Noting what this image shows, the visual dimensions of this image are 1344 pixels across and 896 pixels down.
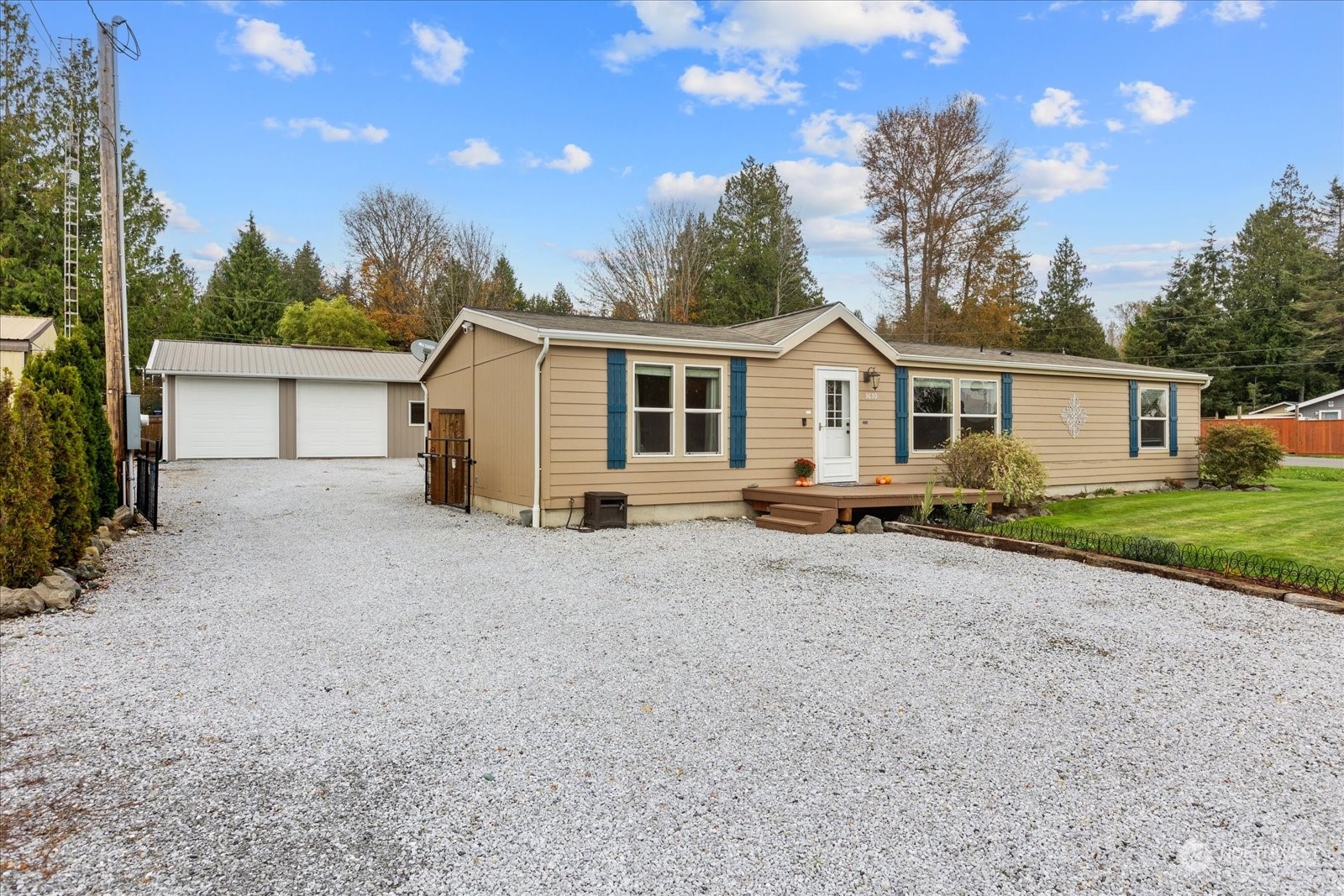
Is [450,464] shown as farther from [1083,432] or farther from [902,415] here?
[1083,432]

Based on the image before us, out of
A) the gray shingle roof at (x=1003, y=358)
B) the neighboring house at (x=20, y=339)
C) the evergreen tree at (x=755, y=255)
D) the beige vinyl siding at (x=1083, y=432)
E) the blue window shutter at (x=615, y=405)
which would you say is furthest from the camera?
the evergreen tree at (x=755, y=255)

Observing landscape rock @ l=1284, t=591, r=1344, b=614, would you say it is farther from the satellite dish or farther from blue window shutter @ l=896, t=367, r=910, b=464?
the satellite dish

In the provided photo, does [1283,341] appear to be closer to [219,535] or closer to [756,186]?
[756,186]

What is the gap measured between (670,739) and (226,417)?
20.5 metres

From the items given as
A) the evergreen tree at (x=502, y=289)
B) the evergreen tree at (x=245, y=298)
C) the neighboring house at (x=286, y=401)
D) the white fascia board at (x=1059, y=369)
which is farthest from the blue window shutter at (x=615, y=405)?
the evergreen tree at (x=245, y=298)

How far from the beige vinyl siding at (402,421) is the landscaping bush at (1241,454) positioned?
19201mm

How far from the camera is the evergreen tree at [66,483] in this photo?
18.6 ft

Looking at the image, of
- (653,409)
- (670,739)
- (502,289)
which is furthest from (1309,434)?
(670,739)

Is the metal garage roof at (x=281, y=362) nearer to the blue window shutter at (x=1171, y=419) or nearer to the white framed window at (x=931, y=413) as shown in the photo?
the white framed window at (x=931, y=413)

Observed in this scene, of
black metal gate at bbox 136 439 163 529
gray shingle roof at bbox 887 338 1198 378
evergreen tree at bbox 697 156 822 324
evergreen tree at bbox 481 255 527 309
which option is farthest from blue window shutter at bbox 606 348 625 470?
evergreen tree at bbox 481 255 527 309

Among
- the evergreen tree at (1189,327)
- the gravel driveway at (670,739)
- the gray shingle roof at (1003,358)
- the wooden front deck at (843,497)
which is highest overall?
the evergreen tree at (1189,327)

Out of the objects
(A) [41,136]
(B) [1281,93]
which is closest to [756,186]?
(B) [1281,93]

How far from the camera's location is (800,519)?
30.0 ft

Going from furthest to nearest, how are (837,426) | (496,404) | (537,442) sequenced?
(837,426) < (496,404) < (537,442)
